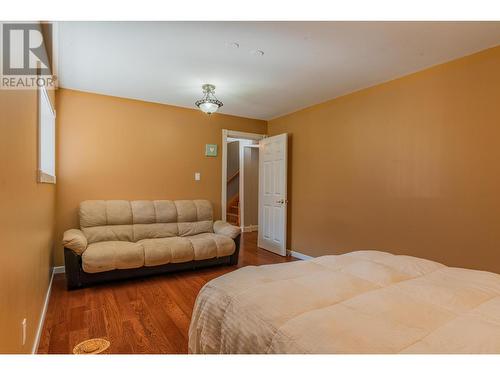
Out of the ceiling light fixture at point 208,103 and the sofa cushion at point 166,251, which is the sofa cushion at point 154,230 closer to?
the sofa cushion at point 166,251

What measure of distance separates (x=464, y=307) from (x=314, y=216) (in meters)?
3.01

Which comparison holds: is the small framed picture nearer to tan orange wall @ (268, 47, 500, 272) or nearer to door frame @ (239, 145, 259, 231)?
tan orange wall @ (268, 47, 500, 272)

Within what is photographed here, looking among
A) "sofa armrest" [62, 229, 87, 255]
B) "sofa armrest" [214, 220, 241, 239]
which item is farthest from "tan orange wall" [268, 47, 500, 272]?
"sofa armrest" [62, 229, 87, 255]

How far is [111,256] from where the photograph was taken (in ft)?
9.98

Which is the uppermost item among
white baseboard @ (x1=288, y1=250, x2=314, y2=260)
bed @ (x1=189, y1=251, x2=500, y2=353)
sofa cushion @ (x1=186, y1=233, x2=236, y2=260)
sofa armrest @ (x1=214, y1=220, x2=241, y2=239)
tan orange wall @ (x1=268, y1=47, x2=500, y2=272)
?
tan orange wall @ (x1=268, y1=47, x2=500, y2=272)

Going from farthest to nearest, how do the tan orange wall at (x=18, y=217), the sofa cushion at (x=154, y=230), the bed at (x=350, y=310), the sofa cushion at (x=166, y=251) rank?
the sofa cushion at (x=154, y=230), the sofa cushion at (x=166, y=251), the tan orange wall at (x=18, y=217), the bed at (x=350, y=310)

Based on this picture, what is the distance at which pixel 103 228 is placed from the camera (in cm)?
355

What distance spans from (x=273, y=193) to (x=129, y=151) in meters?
2.32

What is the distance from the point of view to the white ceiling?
7.00ft

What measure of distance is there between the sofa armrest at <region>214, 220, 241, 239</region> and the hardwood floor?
614mm

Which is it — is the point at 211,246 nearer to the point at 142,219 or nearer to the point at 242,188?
the point at 142,219

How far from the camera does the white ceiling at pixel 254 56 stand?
213 centimetres

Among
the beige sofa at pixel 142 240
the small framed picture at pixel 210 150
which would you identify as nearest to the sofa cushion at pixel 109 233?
the beige sofa at pixel 142 240
